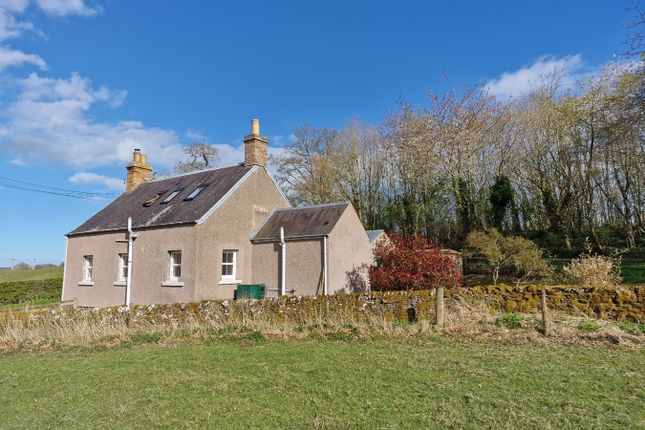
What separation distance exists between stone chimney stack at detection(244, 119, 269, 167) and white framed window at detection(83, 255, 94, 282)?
365 inches

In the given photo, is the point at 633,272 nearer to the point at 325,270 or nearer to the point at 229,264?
the point at 325,270

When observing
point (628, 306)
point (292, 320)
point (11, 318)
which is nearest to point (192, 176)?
point (11, 318)

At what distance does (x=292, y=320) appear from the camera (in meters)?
11.2

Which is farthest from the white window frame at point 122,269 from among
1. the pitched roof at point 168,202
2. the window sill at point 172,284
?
the window sill at point 172,284

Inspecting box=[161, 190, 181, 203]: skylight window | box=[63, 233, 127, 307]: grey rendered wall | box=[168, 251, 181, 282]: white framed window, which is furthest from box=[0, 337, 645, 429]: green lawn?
box=[161, 190, 181, 203]: skylight window

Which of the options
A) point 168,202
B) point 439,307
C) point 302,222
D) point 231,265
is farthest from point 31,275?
point 439,307

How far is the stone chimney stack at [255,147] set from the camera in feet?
65.7

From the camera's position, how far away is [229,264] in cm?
1805

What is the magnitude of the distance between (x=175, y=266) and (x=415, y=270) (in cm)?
997

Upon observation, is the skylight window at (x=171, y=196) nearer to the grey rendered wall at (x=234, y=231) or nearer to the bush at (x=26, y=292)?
the grey rendered wall at (x=234, y=231)

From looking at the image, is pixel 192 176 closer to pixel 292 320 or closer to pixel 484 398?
pixel 292 320

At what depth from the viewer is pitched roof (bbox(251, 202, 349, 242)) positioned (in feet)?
56.7

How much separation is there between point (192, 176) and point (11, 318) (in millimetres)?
11536

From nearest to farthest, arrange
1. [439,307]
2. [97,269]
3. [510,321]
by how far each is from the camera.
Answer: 1. [510,321]
2. [439,307]
3. [97,269]
